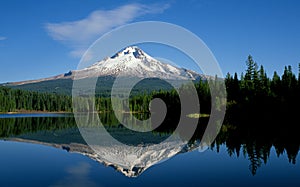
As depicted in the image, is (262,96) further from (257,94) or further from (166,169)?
(166,169)

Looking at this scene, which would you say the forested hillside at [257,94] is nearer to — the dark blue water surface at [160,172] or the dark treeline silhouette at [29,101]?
the dark blue water surface at [160,172]

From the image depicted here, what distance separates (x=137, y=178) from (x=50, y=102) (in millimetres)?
114148

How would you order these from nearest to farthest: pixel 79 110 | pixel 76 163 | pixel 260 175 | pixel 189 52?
1. pixel 260 175
2. pixel 189 52
3. pixel 76 163
4. pixel 79 110

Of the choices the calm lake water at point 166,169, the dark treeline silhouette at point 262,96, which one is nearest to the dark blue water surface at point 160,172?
the calm lake water at point 166,169

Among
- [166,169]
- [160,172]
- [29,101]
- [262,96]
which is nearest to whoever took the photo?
[160,172]

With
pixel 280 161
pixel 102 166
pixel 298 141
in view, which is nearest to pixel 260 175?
pixel 280 161

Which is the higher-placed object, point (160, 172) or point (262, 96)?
point (262, 96)

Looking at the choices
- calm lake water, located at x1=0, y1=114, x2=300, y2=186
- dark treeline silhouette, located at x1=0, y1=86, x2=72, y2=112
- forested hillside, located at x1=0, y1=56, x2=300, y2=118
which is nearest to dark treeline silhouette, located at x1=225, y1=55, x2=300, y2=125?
forested hillside, located at x1=0, y1=56, x2=300, y2=118

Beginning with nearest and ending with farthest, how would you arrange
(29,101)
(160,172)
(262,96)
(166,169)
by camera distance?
(160,172) < (166,169) < (262,96) < (29,101)

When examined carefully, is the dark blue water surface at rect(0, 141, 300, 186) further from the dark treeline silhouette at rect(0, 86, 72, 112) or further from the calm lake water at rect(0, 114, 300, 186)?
the dark treeline silhouette at rect(0, 86, 72, 112)

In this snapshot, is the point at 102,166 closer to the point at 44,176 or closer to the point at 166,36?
the point at 44,176

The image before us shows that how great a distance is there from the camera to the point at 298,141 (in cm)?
2717

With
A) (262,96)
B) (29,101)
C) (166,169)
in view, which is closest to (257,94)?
(262,96)

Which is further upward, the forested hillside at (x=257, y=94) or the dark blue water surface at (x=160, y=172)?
the forested hillside at (x=257, y=94)
